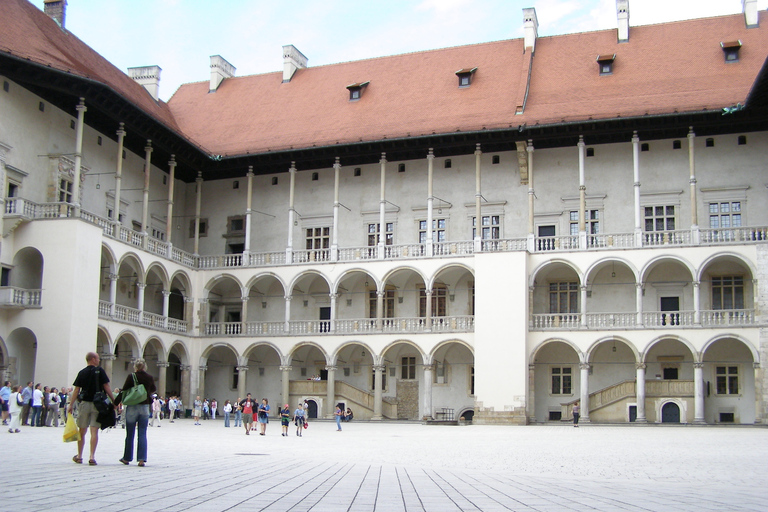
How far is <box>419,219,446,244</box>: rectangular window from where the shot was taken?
3828 centimetres

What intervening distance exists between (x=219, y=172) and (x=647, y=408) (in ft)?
72.1

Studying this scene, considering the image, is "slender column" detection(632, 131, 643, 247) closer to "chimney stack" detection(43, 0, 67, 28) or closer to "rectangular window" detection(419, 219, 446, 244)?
"rectangular window" detection(419, 219, 446, 244)

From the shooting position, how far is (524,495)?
833 cm

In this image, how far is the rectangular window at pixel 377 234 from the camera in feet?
128

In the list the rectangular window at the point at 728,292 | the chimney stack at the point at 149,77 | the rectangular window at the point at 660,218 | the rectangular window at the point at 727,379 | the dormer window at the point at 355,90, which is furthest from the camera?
the chimney stack at the point at 149,77

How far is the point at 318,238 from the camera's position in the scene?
4025cm

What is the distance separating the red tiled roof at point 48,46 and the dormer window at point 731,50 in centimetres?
2331

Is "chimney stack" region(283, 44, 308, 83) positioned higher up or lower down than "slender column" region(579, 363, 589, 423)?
higher up

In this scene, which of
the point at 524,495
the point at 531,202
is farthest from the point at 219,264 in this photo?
the point at 524,495

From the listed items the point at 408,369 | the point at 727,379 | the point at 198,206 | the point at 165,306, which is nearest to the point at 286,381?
the point at 408,369

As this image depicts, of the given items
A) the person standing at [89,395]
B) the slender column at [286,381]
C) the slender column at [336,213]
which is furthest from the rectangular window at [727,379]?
the person standing at [89,395]

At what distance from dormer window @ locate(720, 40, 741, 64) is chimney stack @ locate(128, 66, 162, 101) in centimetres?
2643

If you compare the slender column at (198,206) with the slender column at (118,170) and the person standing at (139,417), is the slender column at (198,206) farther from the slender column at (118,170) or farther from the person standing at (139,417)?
the person standing at (139,417)

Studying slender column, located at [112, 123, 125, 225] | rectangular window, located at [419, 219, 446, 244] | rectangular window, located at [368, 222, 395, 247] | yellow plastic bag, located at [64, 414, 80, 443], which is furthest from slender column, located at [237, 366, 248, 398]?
yellow plastic bag, located at [64, 414, 80, 443]
